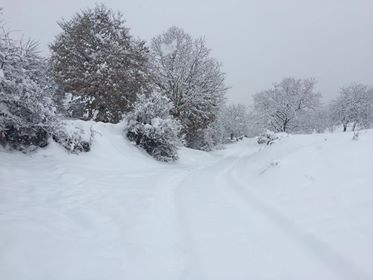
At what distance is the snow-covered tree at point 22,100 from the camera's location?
889 cm

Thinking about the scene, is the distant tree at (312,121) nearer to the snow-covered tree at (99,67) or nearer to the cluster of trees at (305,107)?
the cluster of trees at (305,107)

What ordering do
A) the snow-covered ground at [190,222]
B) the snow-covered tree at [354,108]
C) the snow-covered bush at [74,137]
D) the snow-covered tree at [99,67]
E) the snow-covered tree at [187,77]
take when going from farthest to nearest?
1. the snow-covered tree at [354,108]
2. the snow-covered tree at [187,77]
3. the snow-covered tree at [99,67]
4. the snow-covered bush at [74,137]
5. the snow-covered ground at [190,222]

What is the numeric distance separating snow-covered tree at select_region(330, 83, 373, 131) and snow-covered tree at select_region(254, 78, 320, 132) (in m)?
2.90

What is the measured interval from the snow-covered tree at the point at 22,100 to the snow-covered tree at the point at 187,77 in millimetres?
15814

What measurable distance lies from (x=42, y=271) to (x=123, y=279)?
85cm

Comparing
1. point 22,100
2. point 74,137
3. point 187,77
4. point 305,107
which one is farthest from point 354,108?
point 22,100

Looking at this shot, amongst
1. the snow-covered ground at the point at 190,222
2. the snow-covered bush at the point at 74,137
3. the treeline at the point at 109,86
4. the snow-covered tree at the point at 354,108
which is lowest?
the snow-covered ground at the point at 190,222

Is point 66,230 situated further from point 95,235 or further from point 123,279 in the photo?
point 123,279

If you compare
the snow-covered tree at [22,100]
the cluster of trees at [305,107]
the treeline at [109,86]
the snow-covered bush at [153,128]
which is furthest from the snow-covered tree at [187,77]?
the cluster of trees at [305,107]

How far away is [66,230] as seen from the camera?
181 inches

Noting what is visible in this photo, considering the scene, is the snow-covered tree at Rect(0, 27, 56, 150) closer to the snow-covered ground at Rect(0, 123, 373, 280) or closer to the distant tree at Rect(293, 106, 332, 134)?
the snow-covered ground at Rect(0, 123, 373, 280)

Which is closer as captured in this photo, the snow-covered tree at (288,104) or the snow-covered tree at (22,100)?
the snow-covered tree at (22,100)

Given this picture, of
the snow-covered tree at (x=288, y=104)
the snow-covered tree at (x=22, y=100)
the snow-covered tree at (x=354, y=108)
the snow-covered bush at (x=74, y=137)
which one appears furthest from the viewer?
the snow-covered tree at (x=288, y=104)

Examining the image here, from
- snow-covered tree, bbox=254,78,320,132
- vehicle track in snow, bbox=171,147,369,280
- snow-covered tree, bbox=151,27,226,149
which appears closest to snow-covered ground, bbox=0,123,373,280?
vehicle track in snow, bbox=171,147,369,280
